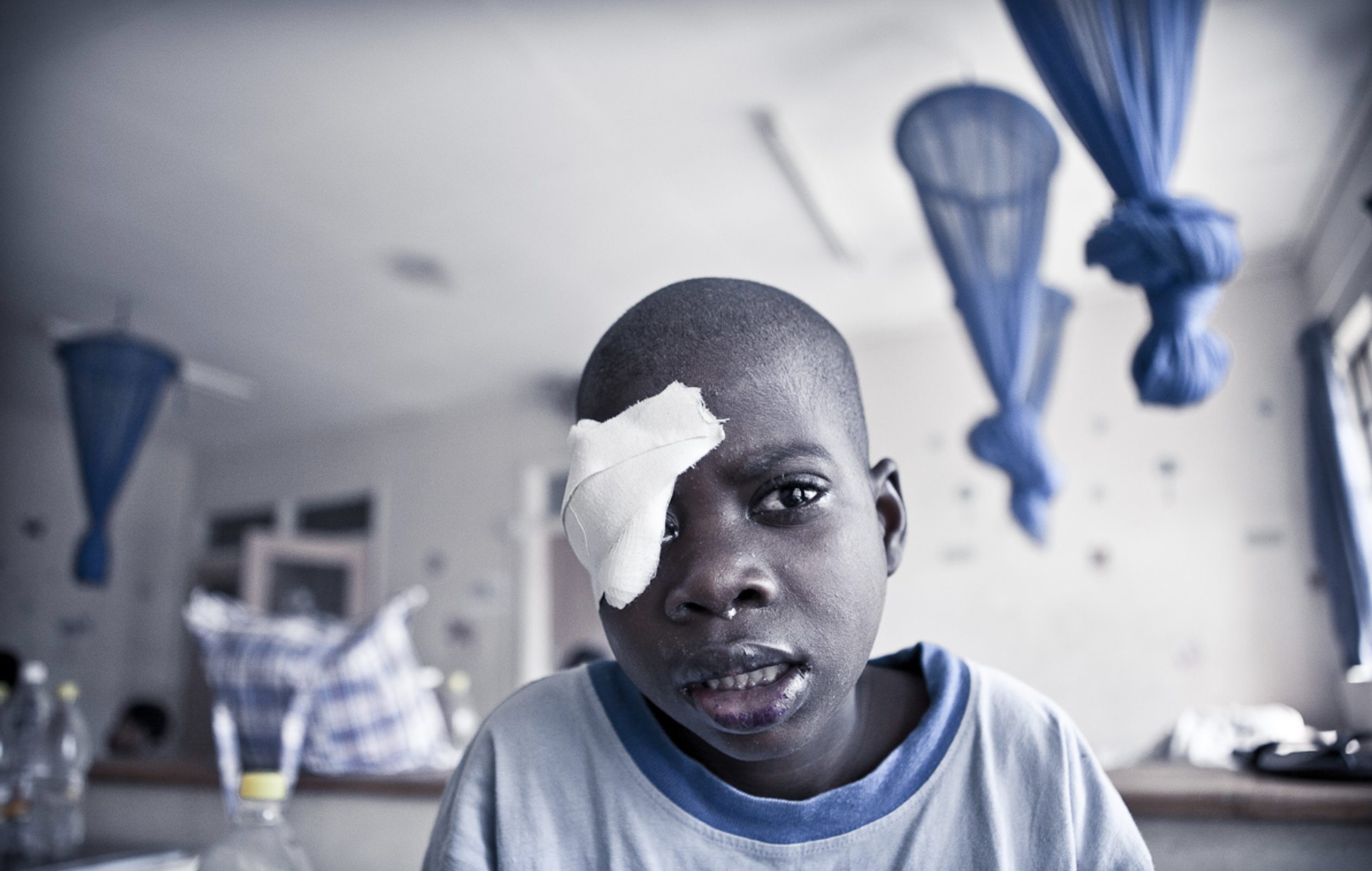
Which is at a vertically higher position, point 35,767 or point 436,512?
point 436,512

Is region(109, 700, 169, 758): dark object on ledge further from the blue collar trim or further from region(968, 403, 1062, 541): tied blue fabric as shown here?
the blue collar trim

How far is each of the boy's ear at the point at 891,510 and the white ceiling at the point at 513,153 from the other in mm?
1670

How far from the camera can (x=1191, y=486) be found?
4.05 m

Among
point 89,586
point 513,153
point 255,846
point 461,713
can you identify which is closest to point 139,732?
point 461,713

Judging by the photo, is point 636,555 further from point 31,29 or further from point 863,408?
point 31,29

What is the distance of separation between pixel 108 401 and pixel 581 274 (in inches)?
82.4

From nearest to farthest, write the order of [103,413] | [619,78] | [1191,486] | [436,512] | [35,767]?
[35,767]
[619,78]
[103,413]
[1191,486]
[436,512]

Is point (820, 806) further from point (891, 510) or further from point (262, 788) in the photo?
point (262, 788)

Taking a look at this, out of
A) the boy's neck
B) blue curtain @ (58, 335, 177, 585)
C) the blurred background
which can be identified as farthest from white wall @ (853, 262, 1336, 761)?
blue curtain @ (58, 335, 177, 585)

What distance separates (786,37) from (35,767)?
2589mm

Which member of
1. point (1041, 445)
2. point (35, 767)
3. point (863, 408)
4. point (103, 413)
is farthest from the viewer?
point (103, 413)

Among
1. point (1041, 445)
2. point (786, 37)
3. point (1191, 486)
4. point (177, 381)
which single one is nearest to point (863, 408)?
point (1041, 445)

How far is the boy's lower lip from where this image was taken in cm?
53

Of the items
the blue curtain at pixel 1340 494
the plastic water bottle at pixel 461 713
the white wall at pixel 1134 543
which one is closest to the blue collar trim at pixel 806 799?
the plastic water bottle at pixel 461 713
